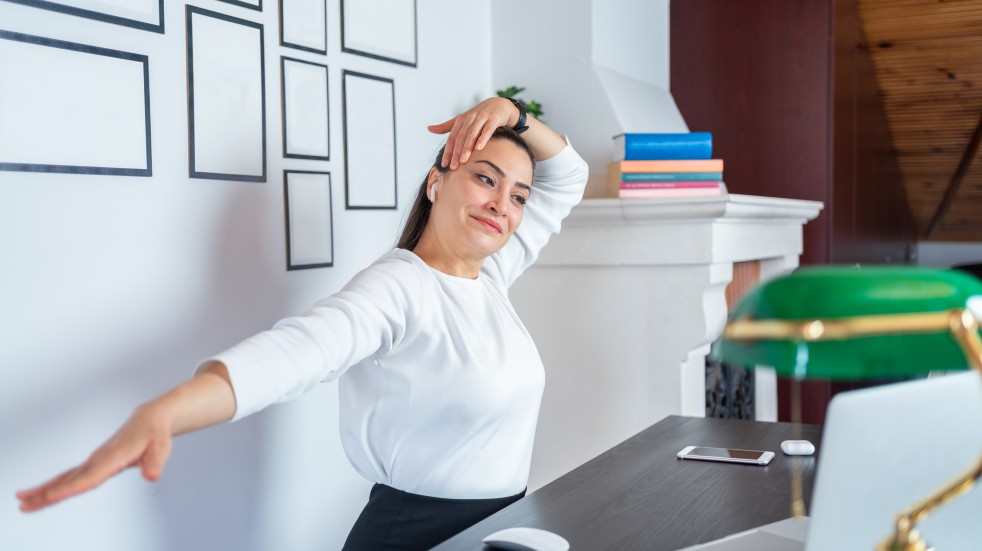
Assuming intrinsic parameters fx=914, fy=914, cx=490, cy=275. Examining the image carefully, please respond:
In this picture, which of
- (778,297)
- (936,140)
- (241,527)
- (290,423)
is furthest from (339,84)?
(936,140)

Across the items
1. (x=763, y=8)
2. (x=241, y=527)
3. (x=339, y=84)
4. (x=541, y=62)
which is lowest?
(x=241, y=527)

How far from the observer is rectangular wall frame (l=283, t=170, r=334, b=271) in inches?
78.8

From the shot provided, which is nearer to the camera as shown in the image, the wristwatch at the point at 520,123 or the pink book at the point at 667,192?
the wristwatch at the point at 520,123

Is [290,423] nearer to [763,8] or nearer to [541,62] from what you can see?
[541,62]

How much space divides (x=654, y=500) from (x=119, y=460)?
0.87m

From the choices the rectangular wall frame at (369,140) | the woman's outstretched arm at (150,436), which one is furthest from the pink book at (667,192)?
the woman's outstretched arm at (150,436)

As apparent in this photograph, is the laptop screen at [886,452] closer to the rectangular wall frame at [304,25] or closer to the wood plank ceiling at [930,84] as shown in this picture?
the rectangular wall frame at [304,25]

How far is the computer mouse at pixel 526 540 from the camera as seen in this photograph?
1200 mm

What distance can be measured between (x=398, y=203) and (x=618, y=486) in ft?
3.61

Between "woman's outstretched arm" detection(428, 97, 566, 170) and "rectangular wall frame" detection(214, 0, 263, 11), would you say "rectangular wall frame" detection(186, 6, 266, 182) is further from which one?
"woman's outstretched arm" detection(428, 97, 566, 170)

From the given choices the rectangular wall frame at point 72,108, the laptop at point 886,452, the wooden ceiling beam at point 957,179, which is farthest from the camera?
the wooden ceiling beam at point 957,179

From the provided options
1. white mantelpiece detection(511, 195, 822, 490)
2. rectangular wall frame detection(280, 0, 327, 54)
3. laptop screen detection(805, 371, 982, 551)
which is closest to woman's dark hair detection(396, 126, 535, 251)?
rectangular wall frame detection(280, 0, 327, 54)

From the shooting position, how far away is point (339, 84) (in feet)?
7.07

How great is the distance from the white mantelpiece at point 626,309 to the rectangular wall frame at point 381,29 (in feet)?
2.17
